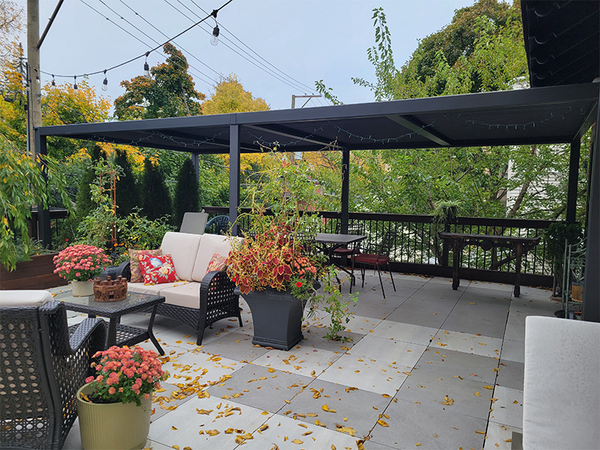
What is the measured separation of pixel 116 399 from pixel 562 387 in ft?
6.76

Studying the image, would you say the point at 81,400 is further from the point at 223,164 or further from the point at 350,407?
the point at 223,164

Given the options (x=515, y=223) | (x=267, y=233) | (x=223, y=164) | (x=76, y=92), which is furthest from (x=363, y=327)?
(x=223, y=164)

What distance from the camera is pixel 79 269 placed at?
341cm

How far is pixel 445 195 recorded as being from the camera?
28.1ft

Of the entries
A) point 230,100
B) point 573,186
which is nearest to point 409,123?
point 573,186

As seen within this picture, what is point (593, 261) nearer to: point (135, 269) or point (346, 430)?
point (346, 430)

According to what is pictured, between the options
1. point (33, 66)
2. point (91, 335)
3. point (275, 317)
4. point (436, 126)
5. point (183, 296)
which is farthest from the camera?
point (33, 66)

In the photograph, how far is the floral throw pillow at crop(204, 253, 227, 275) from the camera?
13.3ft

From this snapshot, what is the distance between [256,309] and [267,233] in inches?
28.2

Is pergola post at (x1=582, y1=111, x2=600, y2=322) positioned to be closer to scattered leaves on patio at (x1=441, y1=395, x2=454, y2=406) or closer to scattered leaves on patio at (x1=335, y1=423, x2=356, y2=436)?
scattered leaves on patio at (x1=441, y1=395, x2=454, y2=406)

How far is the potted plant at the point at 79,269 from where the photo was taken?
11.2 feet

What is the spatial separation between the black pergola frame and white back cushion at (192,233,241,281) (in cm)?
88

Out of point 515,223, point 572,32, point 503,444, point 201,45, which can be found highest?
point 201,45

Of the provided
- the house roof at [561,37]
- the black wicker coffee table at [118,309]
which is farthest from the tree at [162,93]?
the house roof at [561,37]
